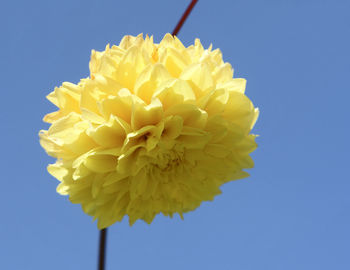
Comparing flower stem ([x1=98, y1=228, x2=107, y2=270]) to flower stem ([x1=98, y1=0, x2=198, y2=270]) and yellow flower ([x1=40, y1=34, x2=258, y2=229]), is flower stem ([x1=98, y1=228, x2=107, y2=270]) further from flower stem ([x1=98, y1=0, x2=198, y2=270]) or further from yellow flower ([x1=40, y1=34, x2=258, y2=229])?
yellow flower ([x1=40, y1=34, x2=258, y2=229])

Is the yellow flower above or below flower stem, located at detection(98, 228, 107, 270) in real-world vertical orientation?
above

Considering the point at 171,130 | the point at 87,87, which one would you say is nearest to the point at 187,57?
the point at 171,130

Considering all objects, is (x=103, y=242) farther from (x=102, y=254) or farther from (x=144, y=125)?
(x=144, y=125)

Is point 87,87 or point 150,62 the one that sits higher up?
point 150,62

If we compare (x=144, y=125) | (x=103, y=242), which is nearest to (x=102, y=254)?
(x=103, y=242)

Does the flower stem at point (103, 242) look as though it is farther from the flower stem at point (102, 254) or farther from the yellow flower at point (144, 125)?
the yellow flower at point (144, 125)

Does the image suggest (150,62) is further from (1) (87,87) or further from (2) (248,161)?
(2) (248,161)

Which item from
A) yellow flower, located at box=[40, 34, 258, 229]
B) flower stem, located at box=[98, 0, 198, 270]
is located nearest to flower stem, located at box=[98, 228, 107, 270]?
flower stem, located at box=[98, 0, 198, 270]

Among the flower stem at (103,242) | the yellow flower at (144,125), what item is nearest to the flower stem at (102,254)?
the flower stem at (103,242)
